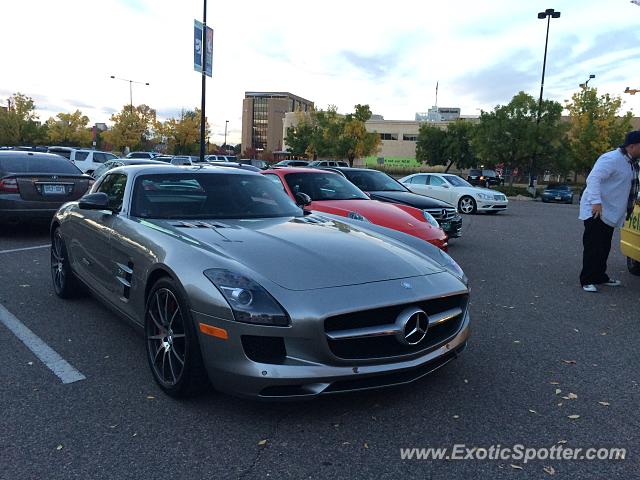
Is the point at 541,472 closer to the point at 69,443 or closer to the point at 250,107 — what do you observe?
the point at 69,443

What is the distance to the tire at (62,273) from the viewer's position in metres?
5.32

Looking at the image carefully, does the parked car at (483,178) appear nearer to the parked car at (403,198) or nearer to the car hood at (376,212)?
the parked car at (403,198)

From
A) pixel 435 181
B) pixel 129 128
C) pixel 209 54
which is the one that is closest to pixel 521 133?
pixel 435 181

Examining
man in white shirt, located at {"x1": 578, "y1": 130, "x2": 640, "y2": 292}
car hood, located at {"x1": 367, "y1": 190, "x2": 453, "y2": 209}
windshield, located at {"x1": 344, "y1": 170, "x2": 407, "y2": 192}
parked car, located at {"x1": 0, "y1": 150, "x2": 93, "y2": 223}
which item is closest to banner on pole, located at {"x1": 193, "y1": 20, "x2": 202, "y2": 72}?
parked car, located at {"x1": 0, "y1": 150, "x2": 93, "y2": 223}

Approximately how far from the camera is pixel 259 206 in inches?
180

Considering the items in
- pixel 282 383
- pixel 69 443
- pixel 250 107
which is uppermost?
pixel 250 107

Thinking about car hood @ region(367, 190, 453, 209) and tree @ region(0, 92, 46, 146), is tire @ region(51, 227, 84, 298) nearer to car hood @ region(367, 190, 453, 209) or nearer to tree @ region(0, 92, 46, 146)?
car hood @ region(367, 190, 453, 209)

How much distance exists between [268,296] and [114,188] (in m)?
2.59

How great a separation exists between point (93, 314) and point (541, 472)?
4.06 metres

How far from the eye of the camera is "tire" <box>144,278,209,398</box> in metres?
3.06

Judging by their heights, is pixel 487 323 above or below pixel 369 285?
below

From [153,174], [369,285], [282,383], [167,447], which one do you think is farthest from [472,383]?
[153,174]

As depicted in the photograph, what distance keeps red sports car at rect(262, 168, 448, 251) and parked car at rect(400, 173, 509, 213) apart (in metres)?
10.2

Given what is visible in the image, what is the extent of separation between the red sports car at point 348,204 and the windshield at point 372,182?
1758mm
